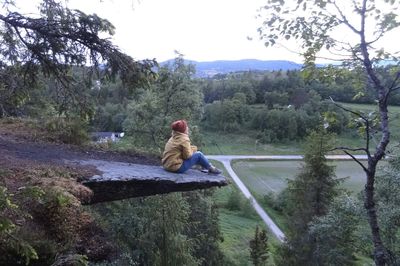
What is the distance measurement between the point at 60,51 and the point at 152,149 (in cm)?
990

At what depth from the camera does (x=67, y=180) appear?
548cm

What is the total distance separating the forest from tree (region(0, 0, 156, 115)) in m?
0.02

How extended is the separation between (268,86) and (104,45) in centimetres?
8764

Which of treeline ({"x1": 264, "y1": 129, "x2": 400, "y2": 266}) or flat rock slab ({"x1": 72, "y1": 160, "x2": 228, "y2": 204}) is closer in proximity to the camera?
flat rock slab ({"x1": 72, "y1": 160, "x2": 228, "y2": 204})

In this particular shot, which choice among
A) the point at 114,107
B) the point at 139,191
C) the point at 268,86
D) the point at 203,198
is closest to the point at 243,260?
the point at 203,198

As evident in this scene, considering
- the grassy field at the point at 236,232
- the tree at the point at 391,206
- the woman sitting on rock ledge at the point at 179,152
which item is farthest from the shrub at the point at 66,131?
the grassy field at the point at 236,232

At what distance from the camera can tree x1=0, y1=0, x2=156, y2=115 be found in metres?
5.41

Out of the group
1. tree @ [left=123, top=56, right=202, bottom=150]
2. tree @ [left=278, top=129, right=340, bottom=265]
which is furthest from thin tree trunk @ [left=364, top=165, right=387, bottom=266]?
tree @ [left=278, top=129, right=340, bottom=265]

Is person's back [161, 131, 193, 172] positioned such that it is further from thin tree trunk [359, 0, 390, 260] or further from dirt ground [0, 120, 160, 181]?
thin tree trunk [359, 0, 390, 260]

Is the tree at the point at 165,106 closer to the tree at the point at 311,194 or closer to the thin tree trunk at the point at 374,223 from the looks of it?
the tree at the point at 311,194

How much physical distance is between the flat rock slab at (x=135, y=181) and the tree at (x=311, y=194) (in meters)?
11.7

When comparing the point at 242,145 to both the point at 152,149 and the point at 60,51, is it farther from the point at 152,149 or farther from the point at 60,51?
the point at 60,51

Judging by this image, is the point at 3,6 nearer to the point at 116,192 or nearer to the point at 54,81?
the point at 54,81

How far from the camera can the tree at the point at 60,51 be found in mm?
5414
